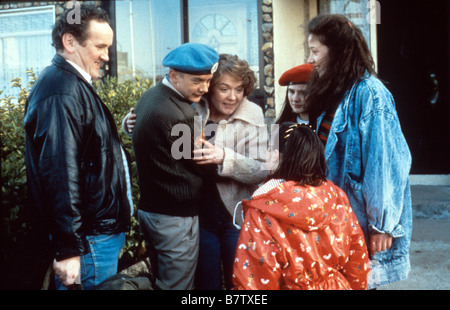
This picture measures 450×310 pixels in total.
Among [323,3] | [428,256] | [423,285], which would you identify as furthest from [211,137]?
[323,3]

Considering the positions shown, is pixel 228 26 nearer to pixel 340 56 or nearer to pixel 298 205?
pixel 340 56

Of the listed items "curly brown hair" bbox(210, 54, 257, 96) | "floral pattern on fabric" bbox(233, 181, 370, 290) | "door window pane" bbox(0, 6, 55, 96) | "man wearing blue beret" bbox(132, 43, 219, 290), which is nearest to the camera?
"floral pattern on fabric" bbox(233, 181, 370, 290)

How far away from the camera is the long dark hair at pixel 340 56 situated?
95.9 inches

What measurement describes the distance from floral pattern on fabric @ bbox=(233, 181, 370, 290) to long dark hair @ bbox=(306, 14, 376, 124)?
1.84ft

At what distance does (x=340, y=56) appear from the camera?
2.46m

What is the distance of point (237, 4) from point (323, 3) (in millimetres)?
1472

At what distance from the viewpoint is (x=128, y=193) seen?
2.45 m

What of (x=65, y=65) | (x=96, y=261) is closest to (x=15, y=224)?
(x=96, y=261)

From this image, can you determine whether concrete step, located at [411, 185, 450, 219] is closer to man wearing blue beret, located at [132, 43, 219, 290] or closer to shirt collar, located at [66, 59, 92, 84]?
man wearing blue beret, located at [132, 43, 219, 290]

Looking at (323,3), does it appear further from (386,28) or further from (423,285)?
(423,285)

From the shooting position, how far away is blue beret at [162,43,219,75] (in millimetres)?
2369

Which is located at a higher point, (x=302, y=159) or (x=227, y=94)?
(x=227, y=94)

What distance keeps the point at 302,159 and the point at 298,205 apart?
0.74 feet

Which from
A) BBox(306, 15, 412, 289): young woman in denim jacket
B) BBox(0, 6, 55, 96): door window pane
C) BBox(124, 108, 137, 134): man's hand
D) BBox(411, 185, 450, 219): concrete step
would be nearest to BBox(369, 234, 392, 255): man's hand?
BBox(306, 15, 412, 289): young woman in denim jacket
